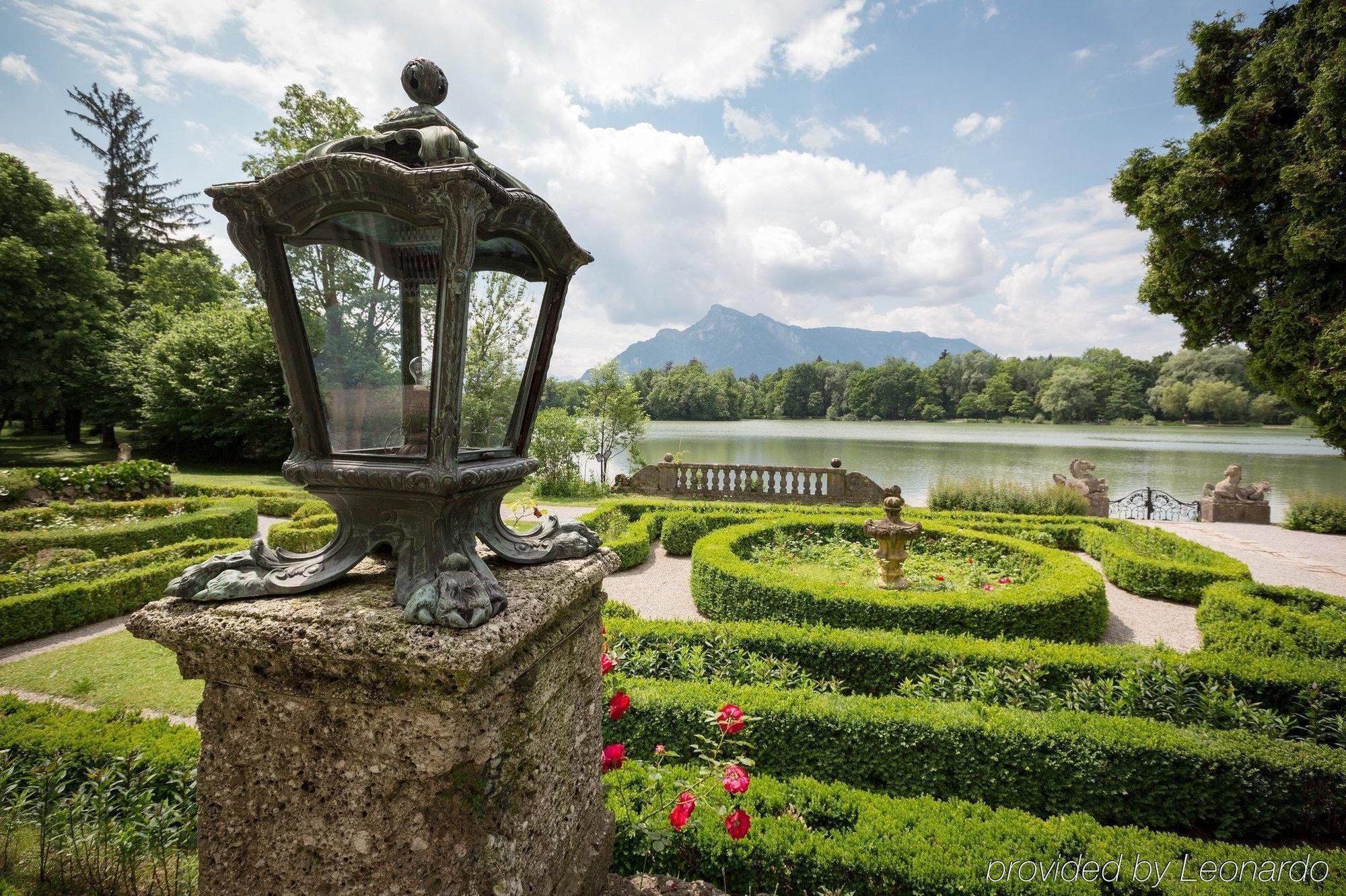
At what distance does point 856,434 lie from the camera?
4888 cm

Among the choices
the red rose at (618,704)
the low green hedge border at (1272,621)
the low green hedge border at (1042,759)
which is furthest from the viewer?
the low green hedge border at (1272,621)

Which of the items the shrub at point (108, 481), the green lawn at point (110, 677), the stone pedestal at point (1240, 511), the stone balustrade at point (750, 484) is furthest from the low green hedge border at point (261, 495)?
the stone pedestal at point (1240, 511)

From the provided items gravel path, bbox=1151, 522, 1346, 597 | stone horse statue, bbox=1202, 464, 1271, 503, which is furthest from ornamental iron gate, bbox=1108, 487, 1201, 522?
gravel path, bbox=1151, 522, 1346, 597

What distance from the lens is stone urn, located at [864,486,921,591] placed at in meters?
8.06

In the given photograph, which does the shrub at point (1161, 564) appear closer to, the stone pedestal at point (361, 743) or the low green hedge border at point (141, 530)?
the stone pedestal at point (361, 743)

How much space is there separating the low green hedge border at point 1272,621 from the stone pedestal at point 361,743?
755 cm

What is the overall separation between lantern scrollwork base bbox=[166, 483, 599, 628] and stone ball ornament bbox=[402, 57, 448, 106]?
1.24 meters

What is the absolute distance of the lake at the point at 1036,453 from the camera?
77.9 ft

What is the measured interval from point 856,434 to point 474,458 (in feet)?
165

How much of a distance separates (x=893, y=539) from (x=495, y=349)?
7.50 m

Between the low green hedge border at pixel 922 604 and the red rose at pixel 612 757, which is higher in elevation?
the red rose at pixel 612 757

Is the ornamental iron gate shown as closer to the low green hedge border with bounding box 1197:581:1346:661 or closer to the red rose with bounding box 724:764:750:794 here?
the low green hedge border with bounding box 1197:581:1346:661

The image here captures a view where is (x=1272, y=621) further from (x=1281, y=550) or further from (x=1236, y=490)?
(x=1236, y=490)

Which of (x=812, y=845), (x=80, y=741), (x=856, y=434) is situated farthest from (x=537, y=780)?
(x=856, y=434)
